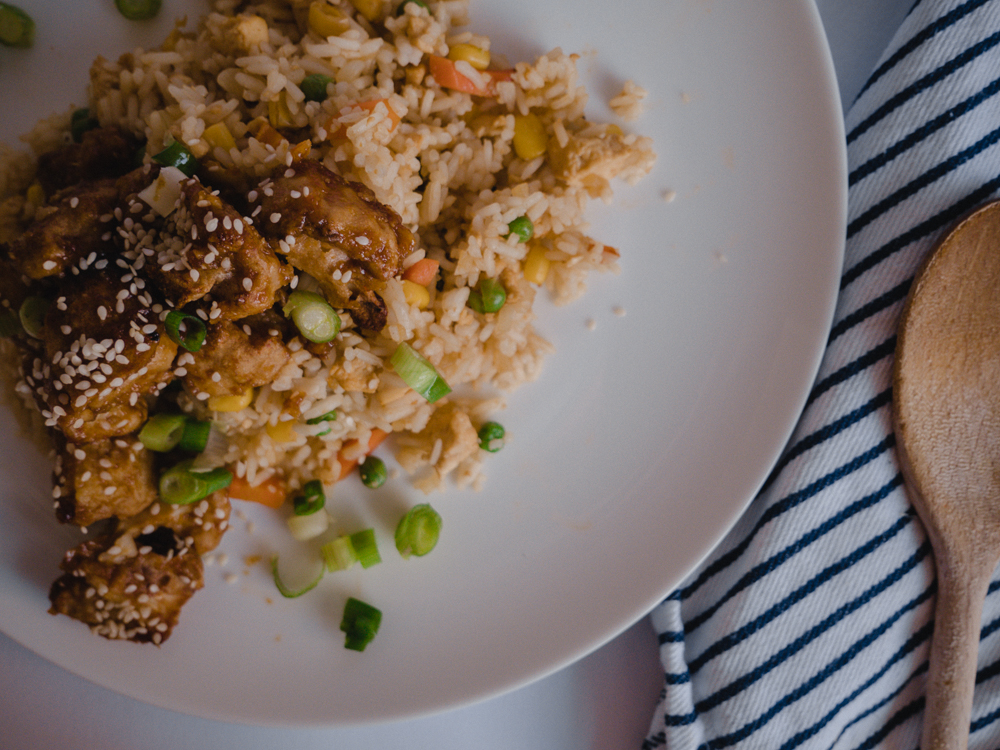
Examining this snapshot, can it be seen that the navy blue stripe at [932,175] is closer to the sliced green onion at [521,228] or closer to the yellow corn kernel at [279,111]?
the sliced green onion at [521,228]

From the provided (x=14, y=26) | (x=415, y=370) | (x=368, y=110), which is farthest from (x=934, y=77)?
(x=14, y=26)

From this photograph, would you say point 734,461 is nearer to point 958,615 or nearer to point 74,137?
point 958,615

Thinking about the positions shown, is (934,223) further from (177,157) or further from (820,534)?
(177,157)

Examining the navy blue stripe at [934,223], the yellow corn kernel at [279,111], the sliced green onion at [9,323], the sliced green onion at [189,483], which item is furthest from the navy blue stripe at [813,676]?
the sliced green onion at [9,323]

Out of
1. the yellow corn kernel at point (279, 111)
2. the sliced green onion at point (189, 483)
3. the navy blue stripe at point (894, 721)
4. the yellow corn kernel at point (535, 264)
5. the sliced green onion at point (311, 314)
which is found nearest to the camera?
the sliced green onion at point (311, 314)

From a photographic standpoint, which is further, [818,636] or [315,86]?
[818,636]

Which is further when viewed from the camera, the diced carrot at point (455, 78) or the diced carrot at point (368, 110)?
the diced carrot at point (455, 78)

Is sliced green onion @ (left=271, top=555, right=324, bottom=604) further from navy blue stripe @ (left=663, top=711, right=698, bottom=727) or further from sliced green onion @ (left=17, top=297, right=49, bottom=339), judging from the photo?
navy blue stripe @ (left=663, top=711, right=698, bottom=727)

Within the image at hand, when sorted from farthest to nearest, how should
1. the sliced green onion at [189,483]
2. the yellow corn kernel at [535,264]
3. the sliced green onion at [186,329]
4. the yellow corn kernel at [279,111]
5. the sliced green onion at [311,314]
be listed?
the yellow corn kernel at [535,264] → the sliced green onion at [189,483] → the yellow corn kernel at [279,111] → the sliced green onion at [311,314] → the sliced green onion at [186,329]
